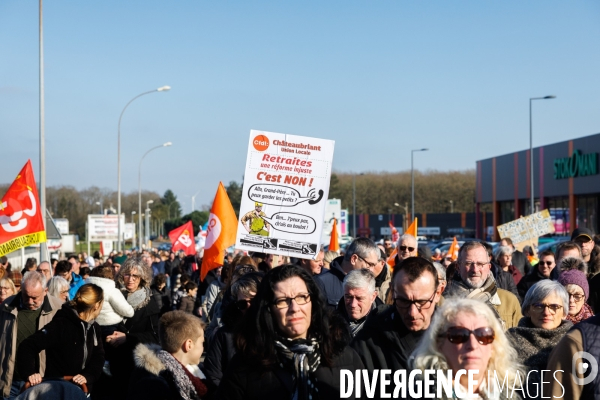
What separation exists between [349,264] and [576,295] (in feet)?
6.52

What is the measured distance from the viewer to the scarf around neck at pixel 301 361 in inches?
143

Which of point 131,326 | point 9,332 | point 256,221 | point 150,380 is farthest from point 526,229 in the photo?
point 150,380

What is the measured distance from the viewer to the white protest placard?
8648 millimetres

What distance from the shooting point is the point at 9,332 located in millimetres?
7242

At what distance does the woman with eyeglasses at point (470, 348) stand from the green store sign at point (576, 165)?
123 ft

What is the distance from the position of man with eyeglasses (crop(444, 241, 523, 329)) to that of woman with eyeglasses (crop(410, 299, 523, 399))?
302 centimetres

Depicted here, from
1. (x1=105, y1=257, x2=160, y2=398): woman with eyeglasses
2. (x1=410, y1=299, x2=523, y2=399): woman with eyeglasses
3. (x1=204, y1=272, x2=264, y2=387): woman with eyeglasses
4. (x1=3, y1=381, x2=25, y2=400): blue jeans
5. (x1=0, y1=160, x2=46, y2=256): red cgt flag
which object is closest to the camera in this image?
(x1=410, y1=299, x2=523, y2=399): woman with eyeglasses

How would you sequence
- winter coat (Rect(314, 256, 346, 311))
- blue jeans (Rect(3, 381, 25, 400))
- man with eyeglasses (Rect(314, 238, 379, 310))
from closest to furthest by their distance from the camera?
blue jeans (Rect(3, 381, 25, 400)), man with eyeglasses (Rect(314, 238, 379, 310)), winter coat (Rect(314, 256, 346, 311))

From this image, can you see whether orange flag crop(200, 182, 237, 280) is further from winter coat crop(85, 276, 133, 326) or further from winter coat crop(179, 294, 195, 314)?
winter coat crop(85, 276, 133, 326)

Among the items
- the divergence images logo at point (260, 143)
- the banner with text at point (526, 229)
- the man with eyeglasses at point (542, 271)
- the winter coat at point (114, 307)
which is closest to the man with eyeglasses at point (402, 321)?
the winter coat at point (114, 307)

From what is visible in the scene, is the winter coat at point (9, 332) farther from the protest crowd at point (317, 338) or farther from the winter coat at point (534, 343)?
the winter coat at point (534, 343)

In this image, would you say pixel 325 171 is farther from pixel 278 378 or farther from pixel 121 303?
pixel 278 378

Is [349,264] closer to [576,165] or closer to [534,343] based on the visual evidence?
[534,343]

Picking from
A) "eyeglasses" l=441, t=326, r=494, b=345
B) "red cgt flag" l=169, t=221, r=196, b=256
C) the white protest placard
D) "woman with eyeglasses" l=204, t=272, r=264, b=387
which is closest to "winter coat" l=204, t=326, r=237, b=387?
"woman with eyeglasses" l=204, t=272, r=264, b=387
